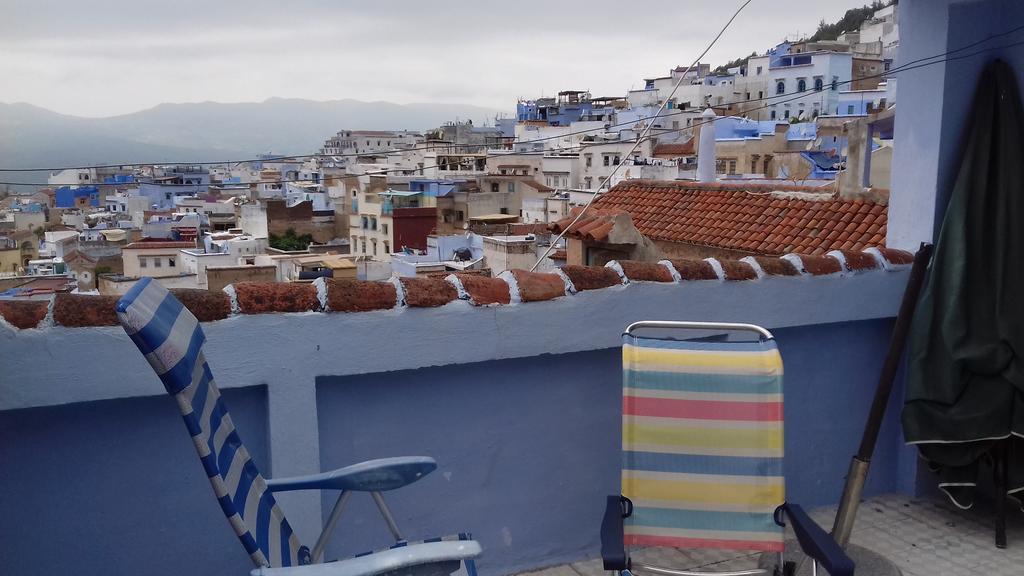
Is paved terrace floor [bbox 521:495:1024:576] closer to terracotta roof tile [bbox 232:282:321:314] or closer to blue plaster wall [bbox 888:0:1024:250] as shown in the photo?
blue plaster wall [bbox 888:0:1024:250]

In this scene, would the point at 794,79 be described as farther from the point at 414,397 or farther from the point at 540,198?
the point at 414,397

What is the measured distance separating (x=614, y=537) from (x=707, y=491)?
0.45 metres

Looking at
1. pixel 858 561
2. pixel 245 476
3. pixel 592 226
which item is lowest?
pixel 858 561

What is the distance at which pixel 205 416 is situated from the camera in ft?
5.85

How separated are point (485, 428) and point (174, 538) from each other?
3.37 ft

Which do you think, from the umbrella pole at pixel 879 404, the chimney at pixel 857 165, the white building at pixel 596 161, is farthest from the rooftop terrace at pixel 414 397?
the white building at pixel 596 161

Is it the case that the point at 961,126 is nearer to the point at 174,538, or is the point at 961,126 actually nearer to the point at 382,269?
the point at 174,538

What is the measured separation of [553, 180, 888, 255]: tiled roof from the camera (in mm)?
8172

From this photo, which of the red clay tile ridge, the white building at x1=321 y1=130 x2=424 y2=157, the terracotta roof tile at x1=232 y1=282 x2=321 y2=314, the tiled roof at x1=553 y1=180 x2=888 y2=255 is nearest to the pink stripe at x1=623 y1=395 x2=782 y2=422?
the red clay tile ridge

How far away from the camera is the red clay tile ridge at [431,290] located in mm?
2027

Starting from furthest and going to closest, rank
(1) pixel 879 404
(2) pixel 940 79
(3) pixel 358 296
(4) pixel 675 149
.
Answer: (4) pixel 675 149 < (2) pixel 940 79 < (1) pixel 879 404 < (3) pixel 358 296

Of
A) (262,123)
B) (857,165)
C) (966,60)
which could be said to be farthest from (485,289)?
(262,123)

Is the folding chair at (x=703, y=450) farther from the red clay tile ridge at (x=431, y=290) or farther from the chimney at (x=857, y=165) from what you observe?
the chimney at (x=857, y=165)

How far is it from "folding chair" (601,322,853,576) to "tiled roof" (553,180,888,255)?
5722mm
